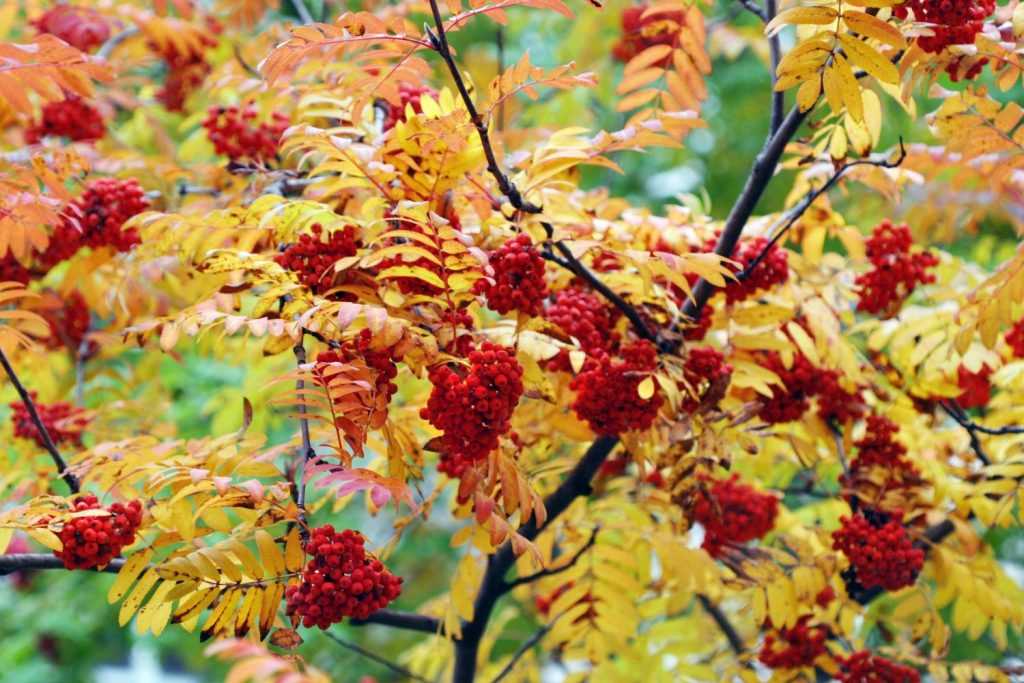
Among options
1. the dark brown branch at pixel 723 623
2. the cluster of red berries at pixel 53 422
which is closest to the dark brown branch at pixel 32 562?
the cluster of red berries at pixel 53 422

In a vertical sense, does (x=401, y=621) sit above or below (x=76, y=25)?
below

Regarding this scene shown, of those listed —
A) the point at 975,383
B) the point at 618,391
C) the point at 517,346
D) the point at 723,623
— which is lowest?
the point at 723,623

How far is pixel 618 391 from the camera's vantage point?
2184 millimetres

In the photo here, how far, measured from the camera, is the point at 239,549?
2033 mm

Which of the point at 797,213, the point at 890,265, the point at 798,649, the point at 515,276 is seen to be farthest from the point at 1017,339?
the point at 515,276

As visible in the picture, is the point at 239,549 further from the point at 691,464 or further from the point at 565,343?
the point at 691,464

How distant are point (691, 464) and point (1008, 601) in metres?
1.08

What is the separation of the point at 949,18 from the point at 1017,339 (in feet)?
3.84

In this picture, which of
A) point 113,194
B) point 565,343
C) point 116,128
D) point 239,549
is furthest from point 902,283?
point 116,128

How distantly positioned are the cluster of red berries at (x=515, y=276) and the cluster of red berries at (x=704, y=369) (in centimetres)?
58

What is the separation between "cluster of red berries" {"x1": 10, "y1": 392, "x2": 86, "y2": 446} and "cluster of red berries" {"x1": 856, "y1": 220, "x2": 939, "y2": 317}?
83.8 inches

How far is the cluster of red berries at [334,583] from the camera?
1.86 meters

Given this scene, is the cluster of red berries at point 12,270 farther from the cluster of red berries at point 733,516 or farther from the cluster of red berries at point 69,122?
the cluster of red berries at point 733,516

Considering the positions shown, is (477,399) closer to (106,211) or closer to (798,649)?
(106,211)
